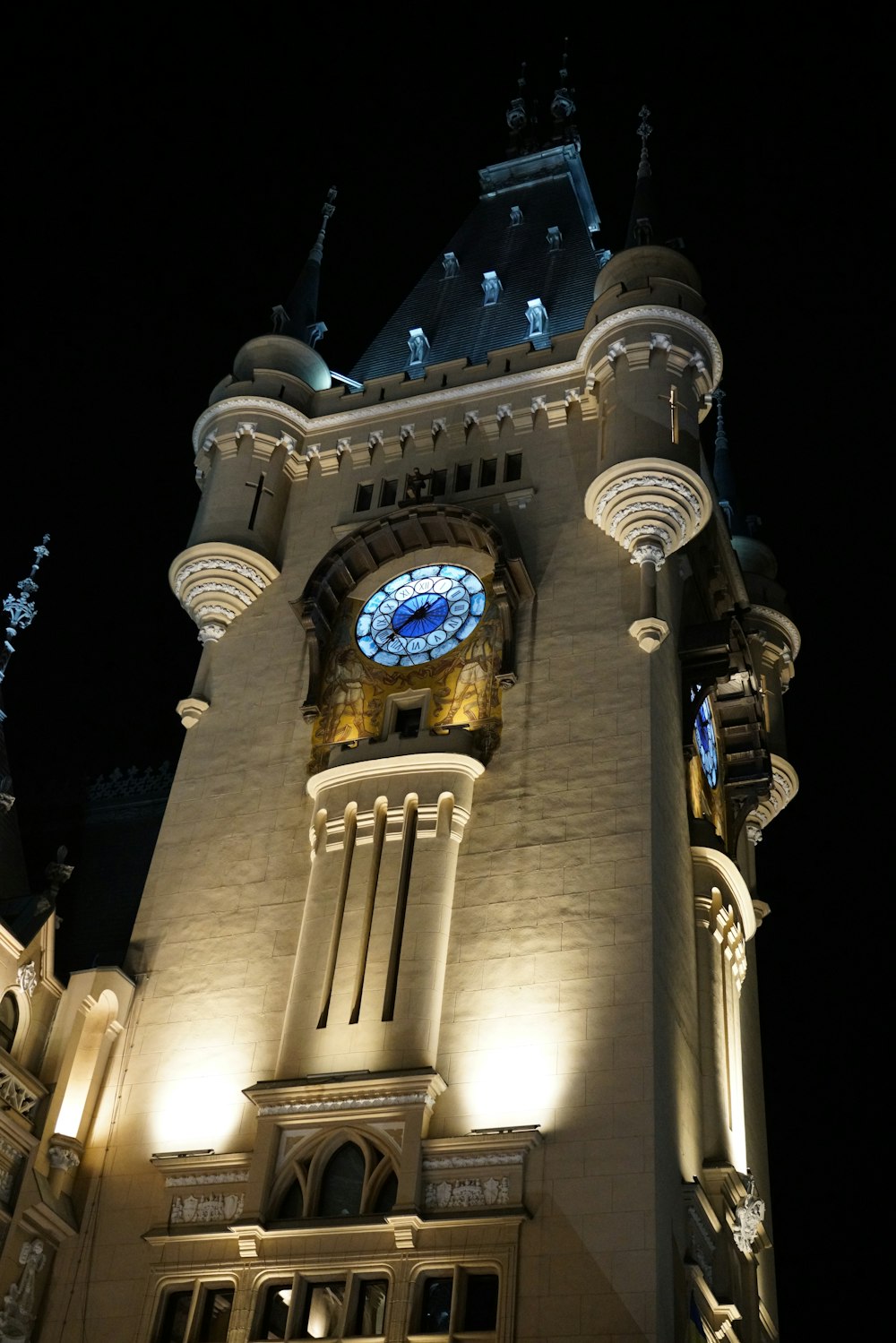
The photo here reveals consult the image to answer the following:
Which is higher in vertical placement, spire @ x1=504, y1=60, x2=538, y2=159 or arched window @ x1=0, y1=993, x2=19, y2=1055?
spire @ x1=504, y1=60, x2=538, y2=159

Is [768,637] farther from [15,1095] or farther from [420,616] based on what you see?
[15,1095]

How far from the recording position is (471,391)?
33.7 m

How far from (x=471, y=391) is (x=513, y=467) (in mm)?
2492

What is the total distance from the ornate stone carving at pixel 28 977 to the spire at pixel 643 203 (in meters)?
19.2

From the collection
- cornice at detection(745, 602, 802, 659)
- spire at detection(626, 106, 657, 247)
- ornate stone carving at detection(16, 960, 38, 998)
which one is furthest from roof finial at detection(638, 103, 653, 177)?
ornate stone carving at detection(16, 960, 38, 998)

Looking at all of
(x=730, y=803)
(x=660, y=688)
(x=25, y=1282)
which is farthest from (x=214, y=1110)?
(x=730, y=803)

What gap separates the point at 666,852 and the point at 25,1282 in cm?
1163

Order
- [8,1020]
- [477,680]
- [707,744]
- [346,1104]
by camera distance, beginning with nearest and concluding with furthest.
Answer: [346,1104]
[8,1020]
[477,680]
[707,744]

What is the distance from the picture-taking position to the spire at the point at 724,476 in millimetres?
41844

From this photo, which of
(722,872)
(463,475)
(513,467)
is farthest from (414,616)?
(722,872)

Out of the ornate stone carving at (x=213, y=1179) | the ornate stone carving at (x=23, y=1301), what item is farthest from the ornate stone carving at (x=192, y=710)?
the ornate stone carving at (x=23, y=1301)

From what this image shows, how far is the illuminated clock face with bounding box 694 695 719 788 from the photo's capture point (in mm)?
30406

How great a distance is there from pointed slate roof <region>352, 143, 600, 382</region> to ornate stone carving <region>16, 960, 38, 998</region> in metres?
17.0

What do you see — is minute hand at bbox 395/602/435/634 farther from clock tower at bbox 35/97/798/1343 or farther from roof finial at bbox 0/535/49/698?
Answer: roof finial at bbox 0/535/49/698
